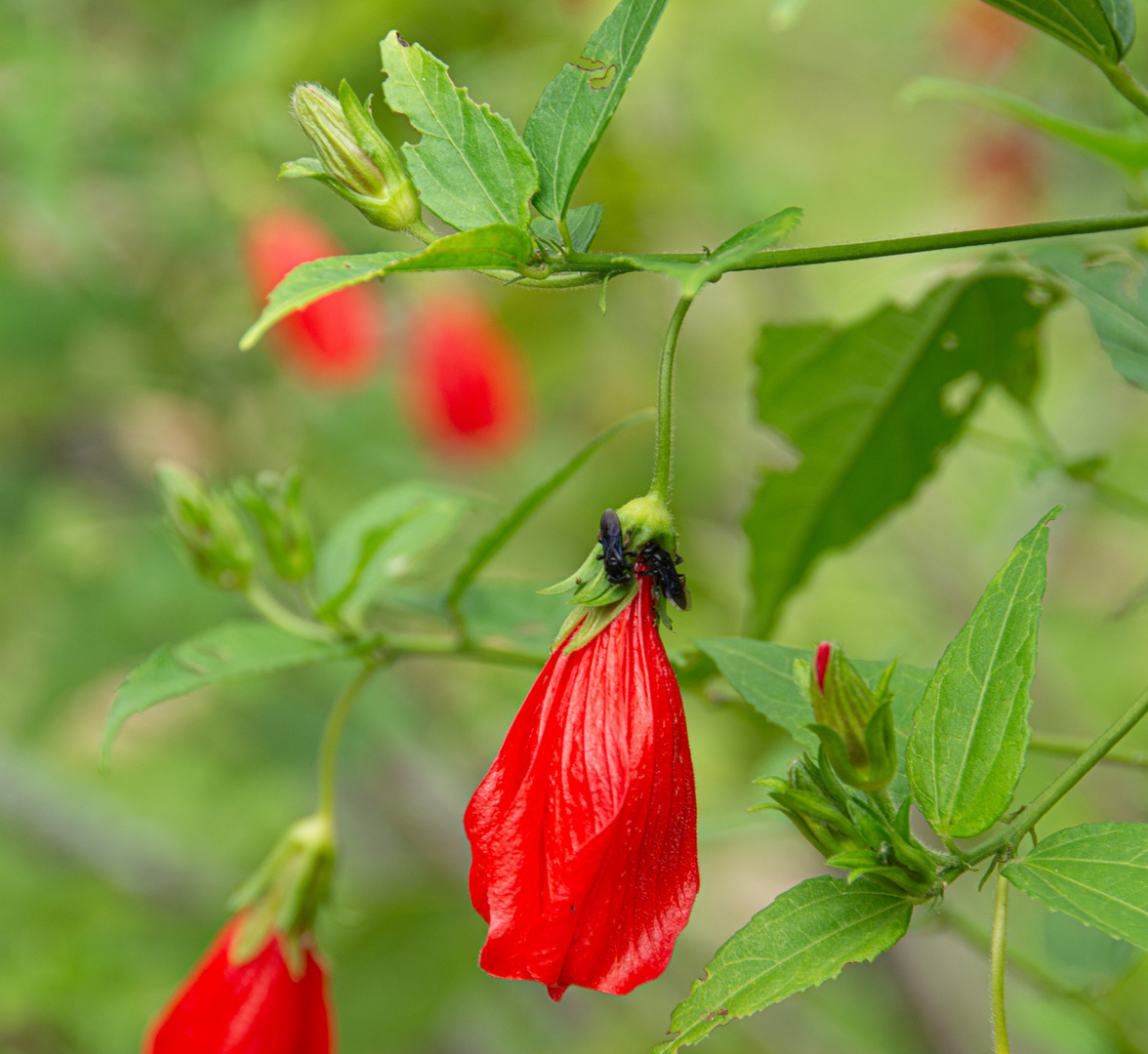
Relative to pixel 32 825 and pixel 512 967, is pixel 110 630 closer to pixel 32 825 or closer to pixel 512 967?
pixel 32 825

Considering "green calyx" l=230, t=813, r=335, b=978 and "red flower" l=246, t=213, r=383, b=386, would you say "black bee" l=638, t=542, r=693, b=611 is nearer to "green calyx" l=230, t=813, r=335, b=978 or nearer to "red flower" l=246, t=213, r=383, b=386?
"green calyx" l=230, t=813, r=335, b=978

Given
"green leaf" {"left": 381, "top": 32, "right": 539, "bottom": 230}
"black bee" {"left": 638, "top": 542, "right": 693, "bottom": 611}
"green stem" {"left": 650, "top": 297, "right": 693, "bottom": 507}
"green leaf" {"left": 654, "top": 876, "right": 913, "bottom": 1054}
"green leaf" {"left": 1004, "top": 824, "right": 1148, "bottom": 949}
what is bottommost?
"green leaf" {"left": 654, "top": 876, "right": 913, "bottom": 1054}

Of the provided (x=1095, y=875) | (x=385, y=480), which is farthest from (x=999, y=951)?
(x=385, y=480)

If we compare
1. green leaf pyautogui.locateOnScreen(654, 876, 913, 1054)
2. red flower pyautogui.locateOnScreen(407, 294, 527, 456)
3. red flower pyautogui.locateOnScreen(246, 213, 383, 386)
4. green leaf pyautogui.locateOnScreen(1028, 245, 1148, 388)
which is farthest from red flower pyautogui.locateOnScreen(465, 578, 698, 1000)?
red flower pyautogui.locateOnScreen(407, 294, 527, 456)

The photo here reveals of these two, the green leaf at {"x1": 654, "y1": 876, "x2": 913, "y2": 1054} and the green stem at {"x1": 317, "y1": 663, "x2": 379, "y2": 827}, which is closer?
the green leaf at {"x1": 654, "y1": 876, "x2": 913, "y2": 1054}

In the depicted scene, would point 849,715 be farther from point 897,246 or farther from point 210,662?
point 210,662

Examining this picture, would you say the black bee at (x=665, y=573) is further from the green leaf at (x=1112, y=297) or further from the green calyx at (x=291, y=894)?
the green calyx at (x=291, y=894)
